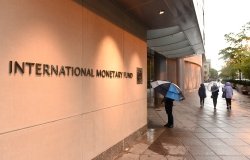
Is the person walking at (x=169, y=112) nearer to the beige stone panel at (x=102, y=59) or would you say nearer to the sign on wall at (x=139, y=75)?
the sign on wall at (x=139, y=75)

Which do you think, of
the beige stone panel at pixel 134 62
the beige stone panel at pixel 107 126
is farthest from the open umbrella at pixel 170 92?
the beige stone panel at pixel 107 126

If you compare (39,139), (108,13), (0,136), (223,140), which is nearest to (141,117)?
(223,140)

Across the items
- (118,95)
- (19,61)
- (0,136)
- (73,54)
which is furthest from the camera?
(118,95)

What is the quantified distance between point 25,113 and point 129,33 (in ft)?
18.1

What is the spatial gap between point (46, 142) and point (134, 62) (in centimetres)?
539

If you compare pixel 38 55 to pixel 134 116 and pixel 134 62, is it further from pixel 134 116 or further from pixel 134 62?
pixel 134 116

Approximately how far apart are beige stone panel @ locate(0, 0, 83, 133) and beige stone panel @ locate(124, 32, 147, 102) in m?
3.06

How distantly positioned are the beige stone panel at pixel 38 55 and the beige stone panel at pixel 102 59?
0.39 m

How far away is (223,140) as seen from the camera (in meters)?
9.92

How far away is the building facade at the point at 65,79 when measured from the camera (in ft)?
13.6

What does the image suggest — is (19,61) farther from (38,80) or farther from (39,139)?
(39,139)

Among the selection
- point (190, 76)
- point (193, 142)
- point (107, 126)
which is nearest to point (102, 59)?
point (107, 126)

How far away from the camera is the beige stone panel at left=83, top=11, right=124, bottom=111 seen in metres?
6.48

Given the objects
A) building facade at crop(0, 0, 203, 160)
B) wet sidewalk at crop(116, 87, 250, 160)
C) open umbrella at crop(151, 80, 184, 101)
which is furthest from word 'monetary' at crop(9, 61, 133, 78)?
open umbrella at crop(151, 80, 184, 101)
